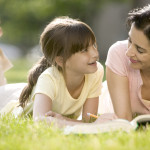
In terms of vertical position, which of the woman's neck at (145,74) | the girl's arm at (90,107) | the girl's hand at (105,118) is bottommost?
the girl's arm at (90,107)

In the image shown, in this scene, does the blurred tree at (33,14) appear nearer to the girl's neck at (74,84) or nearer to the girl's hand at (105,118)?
the girl's neck at (74,84)

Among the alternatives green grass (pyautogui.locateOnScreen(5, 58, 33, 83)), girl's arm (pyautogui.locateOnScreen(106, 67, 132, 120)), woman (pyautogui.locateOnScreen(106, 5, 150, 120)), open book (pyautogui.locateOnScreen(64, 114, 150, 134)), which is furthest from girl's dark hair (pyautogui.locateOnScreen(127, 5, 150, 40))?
green grass (pyautogui.locateOnScreen(5, 58, 33, 83))

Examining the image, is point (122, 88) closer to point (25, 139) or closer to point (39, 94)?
point (39, 94)

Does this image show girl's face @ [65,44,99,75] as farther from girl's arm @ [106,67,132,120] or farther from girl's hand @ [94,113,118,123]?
girl's hand @ [94,113,118,123]

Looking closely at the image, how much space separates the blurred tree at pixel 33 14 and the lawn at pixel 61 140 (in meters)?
19.7

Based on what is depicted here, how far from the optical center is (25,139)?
2.38m

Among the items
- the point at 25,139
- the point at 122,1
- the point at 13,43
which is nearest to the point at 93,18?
the point at 122,1

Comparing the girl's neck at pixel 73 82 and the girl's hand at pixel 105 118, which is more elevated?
the girl's neck at pixel 73 82

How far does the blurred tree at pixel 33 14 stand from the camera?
23703mm

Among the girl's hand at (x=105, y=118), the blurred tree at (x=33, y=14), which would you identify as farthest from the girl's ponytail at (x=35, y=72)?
the blurred tree at (x=33, y=14)

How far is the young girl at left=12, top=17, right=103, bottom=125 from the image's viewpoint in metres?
3.39

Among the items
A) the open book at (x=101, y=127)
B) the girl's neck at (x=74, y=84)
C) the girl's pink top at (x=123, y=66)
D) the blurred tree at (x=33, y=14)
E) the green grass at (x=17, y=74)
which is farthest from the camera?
the blurred tree at (x=33, y=14)

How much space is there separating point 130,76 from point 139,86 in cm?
12

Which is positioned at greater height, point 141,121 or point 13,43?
point 141,121
